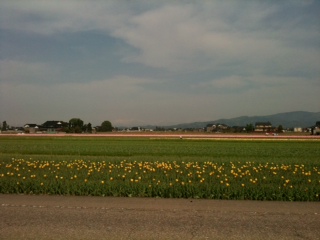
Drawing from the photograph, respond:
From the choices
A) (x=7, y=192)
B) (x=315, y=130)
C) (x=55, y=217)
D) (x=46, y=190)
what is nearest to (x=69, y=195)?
(x=46, y=190)

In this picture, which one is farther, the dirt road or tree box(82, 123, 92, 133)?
tree box(82, 123, 92, 133)

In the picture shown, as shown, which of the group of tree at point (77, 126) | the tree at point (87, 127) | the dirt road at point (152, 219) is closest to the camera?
the dirt road at point (152, 219)

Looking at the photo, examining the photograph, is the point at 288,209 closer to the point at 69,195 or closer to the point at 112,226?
the point at 112,226

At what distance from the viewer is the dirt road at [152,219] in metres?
6.24

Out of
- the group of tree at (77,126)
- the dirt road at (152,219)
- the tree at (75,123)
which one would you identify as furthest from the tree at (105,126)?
the dirt road at (152,219)

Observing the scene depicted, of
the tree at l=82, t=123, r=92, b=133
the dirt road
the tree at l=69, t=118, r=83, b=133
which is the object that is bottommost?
the dirt road

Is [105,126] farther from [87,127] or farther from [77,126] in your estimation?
[77,126]

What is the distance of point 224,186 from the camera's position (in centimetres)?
1080

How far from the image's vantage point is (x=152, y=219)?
7.27m

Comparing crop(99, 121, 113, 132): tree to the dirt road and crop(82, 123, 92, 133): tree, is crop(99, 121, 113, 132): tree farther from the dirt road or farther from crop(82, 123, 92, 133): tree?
the dirt road

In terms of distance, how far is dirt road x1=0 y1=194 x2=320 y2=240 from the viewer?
6242mm

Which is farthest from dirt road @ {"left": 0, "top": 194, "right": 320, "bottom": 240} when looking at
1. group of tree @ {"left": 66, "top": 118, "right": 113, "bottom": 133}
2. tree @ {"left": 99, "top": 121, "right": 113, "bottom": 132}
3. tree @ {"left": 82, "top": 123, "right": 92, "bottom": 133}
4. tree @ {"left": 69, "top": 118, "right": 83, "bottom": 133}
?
tree @ {"left": 99, "top": 121, "right": 113, "bottom": 132}

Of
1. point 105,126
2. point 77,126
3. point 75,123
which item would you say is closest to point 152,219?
point 77,126

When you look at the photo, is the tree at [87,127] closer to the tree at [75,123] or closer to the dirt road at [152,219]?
the tree at [75,123]
